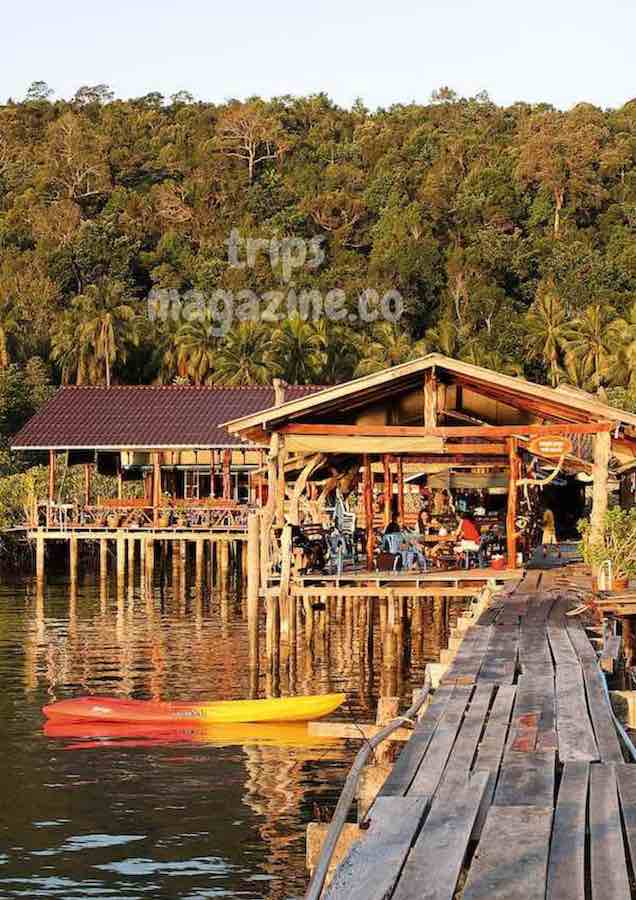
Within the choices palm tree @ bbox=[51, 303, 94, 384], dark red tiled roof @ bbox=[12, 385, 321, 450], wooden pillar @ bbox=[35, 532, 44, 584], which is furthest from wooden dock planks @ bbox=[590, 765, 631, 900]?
palm tree @ bbox=[51, 303, 94, 384]

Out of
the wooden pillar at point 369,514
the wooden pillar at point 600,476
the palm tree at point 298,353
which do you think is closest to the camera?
the wooden pillar at point 600,476

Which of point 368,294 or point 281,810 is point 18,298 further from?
point 281,810

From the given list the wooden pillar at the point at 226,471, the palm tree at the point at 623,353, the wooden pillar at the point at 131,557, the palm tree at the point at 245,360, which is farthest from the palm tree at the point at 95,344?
the wooden pillar at the point at 131,557

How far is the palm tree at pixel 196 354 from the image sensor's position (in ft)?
261

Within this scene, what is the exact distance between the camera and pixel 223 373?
76.0 metres

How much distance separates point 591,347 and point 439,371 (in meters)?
51.9

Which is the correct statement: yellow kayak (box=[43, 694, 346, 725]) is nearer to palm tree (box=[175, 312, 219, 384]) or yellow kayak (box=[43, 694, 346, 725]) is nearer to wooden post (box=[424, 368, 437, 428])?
wooden post (box=[424, 368, 437, 428])

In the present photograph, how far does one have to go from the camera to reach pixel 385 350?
3145 inches

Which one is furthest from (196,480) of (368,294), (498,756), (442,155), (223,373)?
(442,155)

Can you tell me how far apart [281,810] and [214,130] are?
352 ft

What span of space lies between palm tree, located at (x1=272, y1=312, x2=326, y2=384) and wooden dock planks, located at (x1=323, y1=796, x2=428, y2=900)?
67.1m

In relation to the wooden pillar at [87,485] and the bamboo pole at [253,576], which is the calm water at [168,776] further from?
the wooden pillar at [87,485]

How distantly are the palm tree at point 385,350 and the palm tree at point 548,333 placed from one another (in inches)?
210

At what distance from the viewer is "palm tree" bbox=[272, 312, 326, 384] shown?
76062mm
